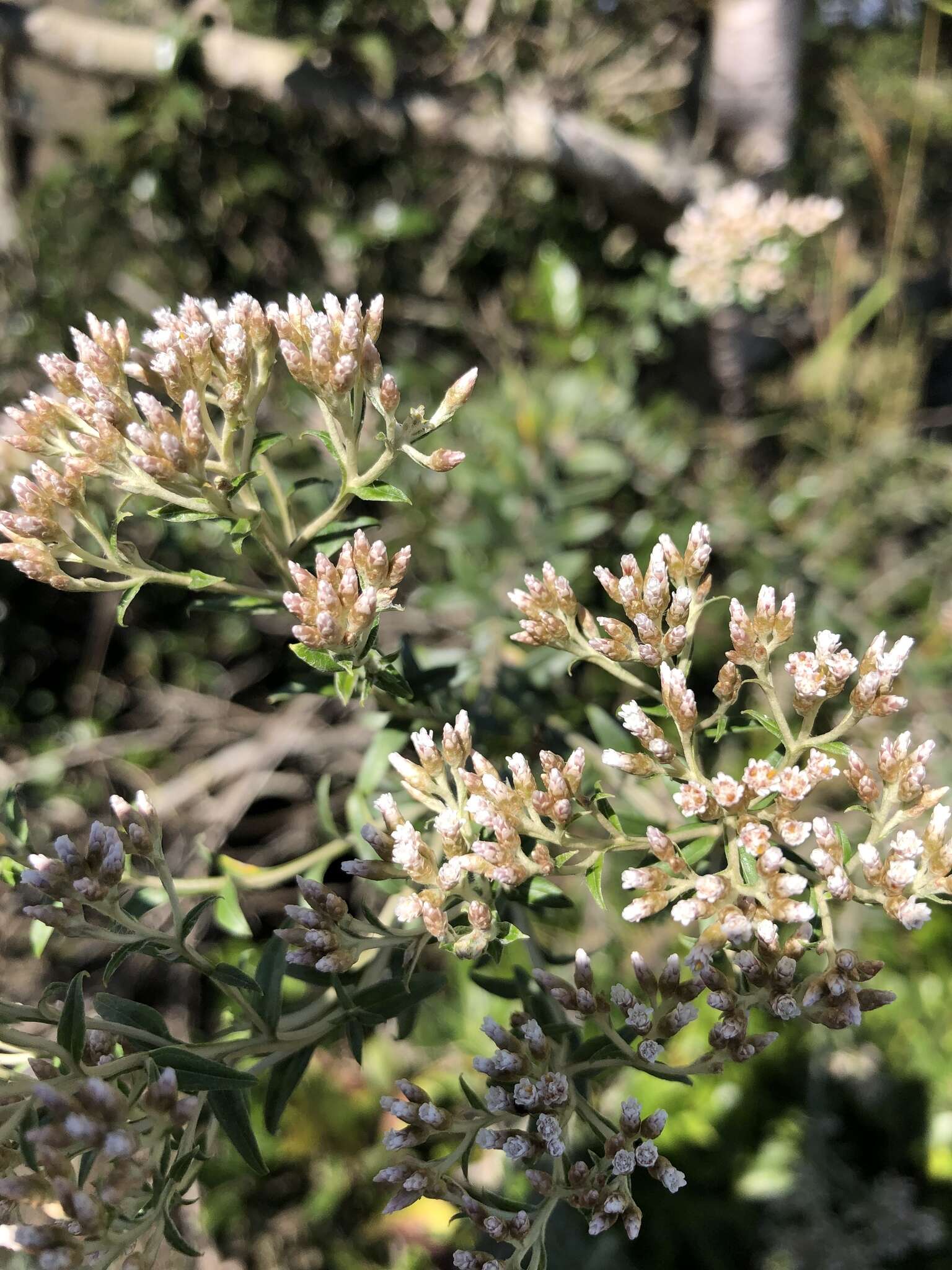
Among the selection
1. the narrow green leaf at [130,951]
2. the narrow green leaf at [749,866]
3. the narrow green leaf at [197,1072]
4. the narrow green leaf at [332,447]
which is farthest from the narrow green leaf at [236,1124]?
the narrow green leaf at [332,447]

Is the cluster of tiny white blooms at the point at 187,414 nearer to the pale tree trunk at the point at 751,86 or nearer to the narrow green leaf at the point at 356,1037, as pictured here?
the narrow green leaf at the point at 356,1037

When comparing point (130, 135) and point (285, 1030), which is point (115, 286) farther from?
point (285, 1030)

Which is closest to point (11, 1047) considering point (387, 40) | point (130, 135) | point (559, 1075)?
point (559, 1075)

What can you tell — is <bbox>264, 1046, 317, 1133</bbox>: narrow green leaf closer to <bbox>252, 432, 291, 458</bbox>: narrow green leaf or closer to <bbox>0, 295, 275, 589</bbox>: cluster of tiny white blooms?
<bbox>0, 295, 275, 589</bbox>: cluster of tiny white blooms

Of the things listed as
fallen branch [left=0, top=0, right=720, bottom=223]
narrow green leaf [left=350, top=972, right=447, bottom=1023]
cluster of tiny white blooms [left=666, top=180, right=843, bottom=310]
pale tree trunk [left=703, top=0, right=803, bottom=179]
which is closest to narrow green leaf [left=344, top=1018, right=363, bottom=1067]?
narrow green leaf [left=350, top=972, right=447, bottom=1023]

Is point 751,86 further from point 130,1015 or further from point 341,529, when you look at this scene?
point 130,1015
